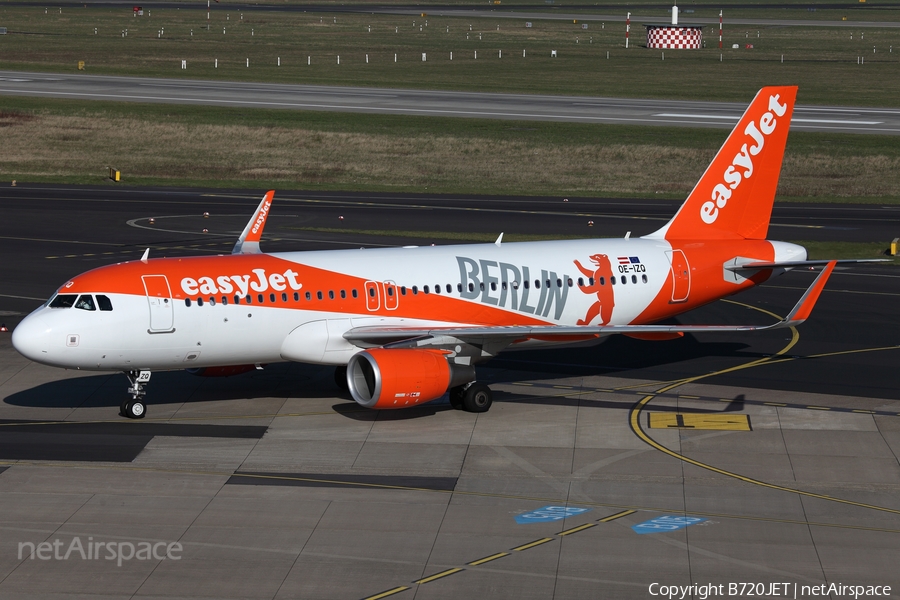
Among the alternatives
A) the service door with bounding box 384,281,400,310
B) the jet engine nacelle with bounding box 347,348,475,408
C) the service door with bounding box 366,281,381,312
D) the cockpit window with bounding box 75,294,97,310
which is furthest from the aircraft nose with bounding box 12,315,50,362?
the service door with bounding box 384,281,400,310

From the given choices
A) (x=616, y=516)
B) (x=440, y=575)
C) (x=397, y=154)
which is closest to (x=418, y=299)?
(x=616, y=516)

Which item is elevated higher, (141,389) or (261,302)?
(261,302)

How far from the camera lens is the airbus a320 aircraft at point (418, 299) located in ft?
108

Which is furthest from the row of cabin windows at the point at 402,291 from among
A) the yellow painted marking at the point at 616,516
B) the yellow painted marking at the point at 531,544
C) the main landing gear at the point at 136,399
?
the yellow painted marking at the point at 531,544

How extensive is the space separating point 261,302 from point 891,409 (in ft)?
61.7

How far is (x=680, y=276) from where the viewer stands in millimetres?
39438

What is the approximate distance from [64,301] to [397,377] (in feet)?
31.1

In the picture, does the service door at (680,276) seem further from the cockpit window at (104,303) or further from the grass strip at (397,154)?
the grass strip at (397,154)

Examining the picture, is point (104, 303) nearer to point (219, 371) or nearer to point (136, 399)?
point (136, 399)

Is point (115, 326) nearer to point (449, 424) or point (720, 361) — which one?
point (449, 424)

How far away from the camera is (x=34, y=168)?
8994 cm

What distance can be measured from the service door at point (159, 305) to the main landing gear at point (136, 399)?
1993mm

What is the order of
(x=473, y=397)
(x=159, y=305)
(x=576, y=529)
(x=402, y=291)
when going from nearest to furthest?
(x=576, y=529) < (x=159, y=305) < (x=473, y=397) < (x=402, y=291)

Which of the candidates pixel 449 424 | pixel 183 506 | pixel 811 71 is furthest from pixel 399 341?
pixel 811 71
